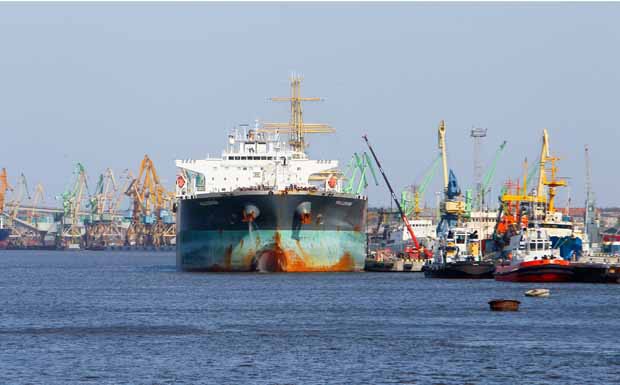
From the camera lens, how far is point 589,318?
193 feet

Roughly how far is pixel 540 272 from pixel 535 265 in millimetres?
626

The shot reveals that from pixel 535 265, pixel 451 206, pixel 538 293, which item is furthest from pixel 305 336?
pixel 451 206

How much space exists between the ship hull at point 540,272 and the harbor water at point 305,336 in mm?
4924

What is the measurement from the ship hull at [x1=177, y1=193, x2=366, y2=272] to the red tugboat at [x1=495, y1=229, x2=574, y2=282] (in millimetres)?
11540

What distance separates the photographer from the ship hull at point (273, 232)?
3632 inches

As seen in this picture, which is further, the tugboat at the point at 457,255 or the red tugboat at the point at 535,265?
the tugboat at the point at 457,255

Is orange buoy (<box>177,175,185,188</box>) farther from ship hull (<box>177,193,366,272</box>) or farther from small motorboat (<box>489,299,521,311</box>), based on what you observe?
small motorboat (<box>489,299,521,311</box>)

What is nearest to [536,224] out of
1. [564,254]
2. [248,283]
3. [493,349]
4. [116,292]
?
[564,254]

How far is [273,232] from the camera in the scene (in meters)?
92.1

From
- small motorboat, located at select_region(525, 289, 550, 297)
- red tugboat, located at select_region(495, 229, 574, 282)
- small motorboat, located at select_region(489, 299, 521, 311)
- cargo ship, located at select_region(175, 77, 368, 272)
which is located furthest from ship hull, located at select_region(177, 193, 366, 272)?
small motorboat, located at select_region(489, 299, 521, 311)

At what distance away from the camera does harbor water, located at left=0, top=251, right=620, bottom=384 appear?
40875mm

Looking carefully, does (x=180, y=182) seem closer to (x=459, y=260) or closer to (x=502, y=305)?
(x=459, y=260)

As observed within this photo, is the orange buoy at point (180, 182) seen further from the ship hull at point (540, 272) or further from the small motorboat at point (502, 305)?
the small motorboat at point (502, 305)

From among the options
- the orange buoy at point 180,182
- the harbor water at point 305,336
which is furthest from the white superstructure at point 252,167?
→ the harbor water at point 305,336
